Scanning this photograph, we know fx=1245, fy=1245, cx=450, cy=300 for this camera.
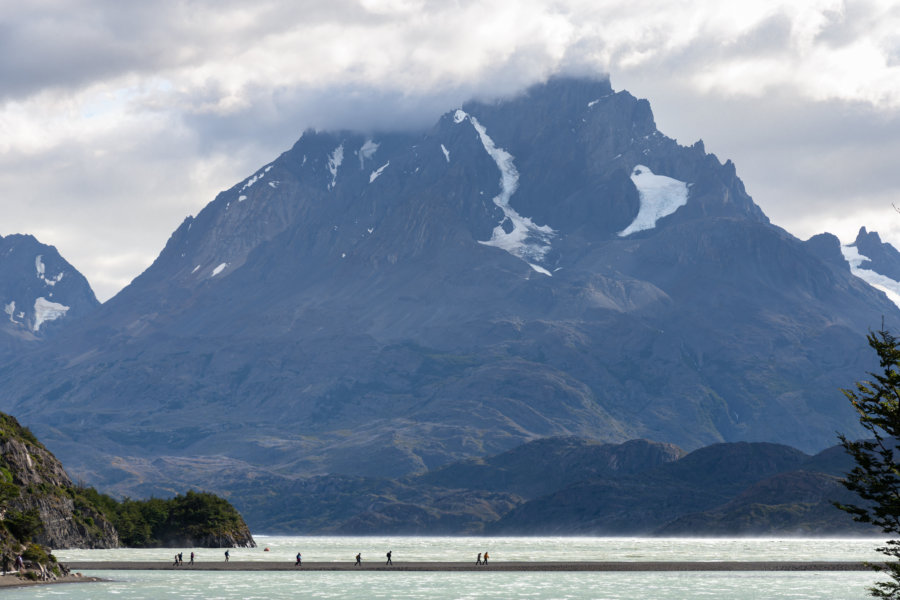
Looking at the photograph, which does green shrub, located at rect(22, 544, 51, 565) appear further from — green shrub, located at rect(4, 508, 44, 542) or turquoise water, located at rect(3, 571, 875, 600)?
turquoise water, located at rect(3, 571, 875, 600)

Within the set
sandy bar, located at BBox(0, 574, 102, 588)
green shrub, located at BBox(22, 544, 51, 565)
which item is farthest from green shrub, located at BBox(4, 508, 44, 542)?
sandy bar, located at BBox(0, 574, 102, 588)

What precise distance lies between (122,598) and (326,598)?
84.3ft

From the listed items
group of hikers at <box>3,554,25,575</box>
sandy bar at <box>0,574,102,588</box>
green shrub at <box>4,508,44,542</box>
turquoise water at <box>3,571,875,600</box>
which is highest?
green shrub at <box>4,508,44,542</box>

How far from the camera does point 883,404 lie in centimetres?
7919

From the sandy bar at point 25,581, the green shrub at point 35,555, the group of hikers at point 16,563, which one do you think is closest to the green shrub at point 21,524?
the green shrub at point 35,555

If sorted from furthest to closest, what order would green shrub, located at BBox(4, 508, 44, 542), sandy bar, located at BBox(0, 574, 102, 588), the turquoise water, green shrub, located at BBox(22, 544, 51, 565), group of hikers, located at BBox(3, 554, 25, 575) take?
green shrub, located at BBox(22, 544, 51, 565)
green shrub, located at BBox(4, 508, 44, 542)
group of hikers, located at BBox(3, 554, 25, 575)
sandy bar, located at BBox(0, 574, 102, 588)
the turquoise water

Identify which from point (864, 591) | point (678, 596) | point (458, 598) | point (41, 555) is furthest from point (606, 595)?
point (41, 555)

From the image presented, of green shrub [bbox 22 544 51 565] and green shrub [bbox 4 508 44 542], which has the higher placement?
green shrub [bbox 4 508 44 542]

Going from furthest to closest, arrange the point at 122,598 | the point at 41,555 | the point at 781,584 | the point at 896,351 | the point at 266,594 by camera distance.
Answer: the point at 781,584 → the point at 41,555 → the point at 266,594 → the point at 122,598 → the point at 896,351

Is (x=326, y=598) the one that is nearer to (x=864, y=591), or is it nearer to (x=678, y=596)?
(x=678, y=596)

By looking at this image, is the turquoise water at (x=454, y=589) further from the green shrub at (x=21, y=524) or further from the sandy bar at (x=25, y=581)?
the green shrub at (x=21, y=524)

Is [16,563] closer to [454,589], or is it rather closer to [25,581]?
[25,581]

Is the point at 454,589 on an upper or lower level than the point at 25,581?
lower

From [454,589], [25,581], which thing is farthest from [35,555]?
[454,589]
